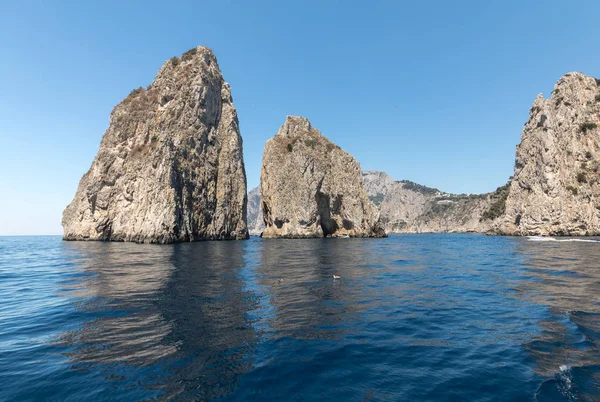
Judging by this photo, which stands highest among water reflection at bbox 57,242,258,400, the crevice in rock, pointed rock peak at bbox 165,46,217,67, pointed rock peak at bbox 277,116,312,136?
pointed rock peak at bbox 165,46,217,67

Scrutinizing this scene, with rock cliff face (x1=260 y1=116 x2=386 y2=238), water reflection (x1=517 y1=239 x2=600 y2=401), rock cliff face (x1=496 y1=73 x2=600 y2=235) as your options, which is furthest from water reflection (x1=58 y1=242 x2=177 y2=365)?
rock cliff face (x1=496 y1=73 x2=600 y2=235)

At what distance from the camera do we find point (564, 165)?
305 feet

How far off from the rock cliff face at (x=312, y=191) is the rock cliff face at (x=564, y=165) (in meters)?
50.9

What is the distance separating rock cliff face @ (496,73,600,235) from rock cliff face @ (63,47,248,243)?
94320mm

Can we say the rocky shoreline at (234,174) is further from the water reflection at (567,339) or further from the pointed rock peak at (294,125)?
the water reflection at (567,339)

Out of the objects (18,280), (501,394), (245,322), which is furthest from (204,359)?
(18,280)

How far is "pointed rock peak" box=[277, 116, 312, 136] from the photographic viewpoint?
352 ft

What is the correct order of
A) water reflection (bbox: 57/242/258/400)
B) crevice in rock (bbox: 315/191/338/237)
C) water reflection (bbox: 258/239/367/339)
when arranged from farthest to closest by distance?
crevice in rock (bbox: 315/191/338/237), water reflection (bbox: 258/239/367/339), water reflection (bbox: 57/242/258/400)

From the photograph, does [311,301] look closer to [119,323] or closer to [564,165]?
[119,323]

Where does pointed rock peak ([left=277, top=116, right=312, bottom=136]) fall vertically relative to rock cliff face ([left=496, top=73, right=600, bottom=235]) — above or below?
above

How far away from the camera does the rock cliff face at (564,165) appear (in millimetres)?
88312

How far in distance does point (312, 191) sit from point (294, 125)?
28875mm

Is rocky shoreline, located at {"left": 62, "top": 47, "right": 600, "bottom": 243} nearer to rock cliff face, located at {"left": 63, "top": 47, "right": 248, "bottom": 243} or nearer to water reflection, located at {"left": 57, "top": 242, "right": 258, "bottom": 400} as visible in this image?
rock cliff face, located at {"left": 63, "top": 47, "right": 248, "bottom": 243}

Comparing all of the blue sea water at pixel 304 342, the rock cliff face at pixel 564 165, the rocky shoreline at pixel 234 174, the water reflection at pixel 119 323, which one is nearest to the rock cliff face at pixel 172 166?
the rocky shoreline at pixel 234 174
